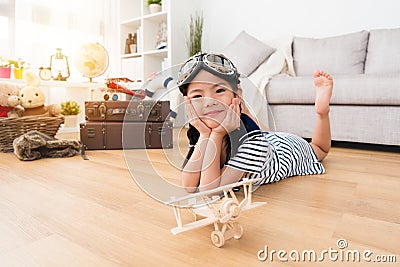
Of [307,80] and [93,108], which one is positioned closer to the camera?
[93,108]

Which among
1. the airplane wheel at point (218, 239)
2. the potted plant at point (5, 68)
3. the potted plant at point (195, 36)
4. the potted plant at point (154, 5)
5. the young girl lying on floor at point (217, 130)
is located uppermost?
the potted plant at point (154, 5)

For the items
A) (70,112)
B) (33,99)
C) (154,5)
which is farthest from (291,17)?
(33,99)

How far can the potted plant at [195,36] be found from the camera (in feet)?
9.14

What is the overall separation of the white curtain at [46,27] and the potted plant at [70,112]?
0.38 m

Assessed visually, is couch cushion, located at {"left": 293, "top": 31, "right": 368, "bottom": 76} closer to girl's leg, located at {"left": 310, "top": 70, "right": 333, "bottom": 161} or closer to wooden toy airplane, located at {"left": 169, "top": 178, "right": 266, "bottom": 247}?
girl's leg, located at {"left": 310, "top": 70, "right": 333, "bottom": 161}

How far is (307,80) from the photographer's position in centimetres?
174

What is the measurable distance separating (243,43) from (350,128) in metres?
1.06

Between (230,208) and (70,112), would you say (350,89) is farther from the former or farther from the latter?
(70,112)

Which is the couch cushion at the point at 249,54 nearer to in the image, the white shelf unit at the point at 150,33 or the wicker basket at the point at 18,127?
the white shelf unit at the point at 150,33

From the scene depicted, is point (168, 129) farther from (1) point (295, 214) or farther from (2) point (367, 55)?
(2) point (367, 55)

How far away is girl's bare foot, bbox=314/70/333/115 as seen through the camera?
1.10 metres

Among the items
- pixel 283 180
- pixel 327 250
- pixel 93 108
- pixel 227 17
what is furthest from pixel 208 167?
pixel 227 17

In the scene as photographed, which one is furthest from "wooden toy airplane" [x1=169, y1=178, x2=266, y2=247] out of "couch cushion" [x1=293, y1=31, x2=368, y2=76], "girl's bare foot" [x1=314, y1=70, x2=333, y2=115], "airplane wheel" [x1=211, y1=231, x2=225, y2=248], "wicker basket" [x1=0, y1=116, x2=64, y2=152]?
"couch cushion" [x1=293, y1=31, x2=368, y2=76]

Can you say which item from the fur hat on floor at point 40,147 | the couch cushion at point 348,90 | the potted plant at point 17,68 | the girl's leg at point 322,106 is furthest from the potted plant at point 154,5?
the girl's leg at point 322,106
